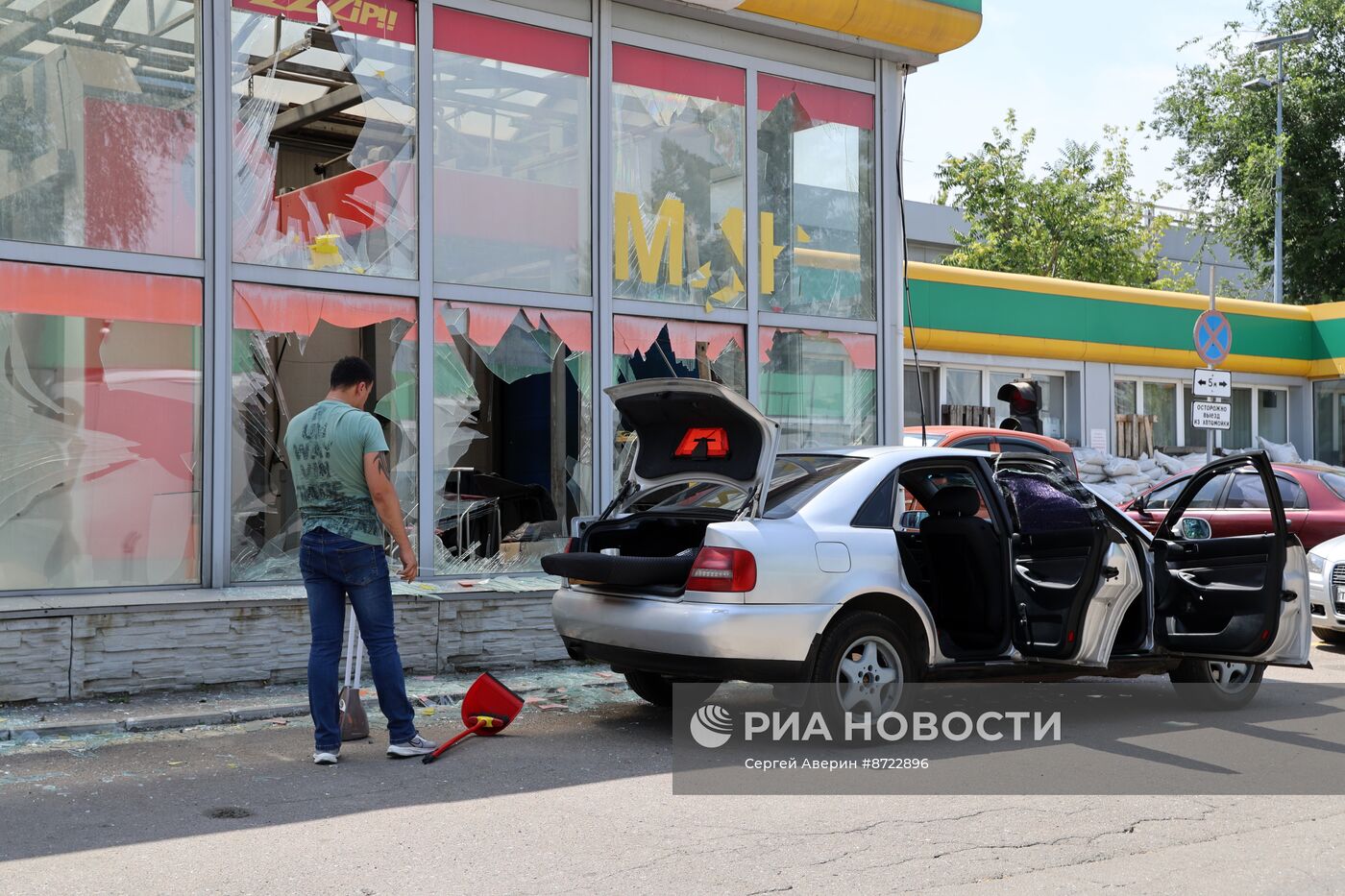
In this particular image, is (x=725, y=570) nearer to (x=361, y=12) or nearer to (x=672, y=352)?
(x=672, y=352)

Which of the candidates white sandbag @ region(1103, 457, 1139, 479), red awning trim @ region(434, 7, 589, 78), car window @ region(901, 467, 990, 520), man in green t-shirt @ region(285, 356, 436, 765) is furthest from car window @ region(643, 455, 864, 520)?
white sandbag @ region(1103, 457, 1139, 479)

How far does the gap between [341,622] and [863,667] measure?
107 inches

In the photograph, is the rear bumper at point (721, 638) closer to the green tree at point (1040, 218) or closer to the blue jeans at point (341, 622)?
the blue jeans at point (341, 622)

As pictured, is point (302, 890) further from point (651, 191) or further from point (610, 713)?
point (651, 191)

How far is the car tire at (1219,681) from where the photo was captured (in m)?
8.30

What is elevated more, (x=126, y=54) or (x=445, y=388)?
(x=126, y=54)

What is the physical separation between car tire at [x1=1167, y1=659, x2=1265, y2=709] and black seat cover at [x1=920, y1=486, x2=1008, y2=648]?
1.70 m

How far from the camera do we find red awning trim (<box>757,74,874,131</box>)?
1214 cm

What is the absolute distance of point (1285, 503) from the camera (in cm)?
1291

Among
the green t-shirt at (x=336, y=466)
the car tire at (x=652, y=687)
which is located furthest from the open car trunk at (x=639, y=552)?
the green t-shirt at (x=336, y=466)

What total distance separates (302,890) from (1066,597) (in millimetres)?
4806

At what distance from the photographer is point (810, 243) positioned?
1234 centimetres

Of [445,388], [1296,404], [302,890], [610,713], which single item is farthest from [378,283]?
[1296,404]

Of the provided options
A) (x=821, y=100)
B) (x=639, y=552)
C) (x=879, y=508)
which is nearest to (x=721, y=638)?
(x=639, y=552)
